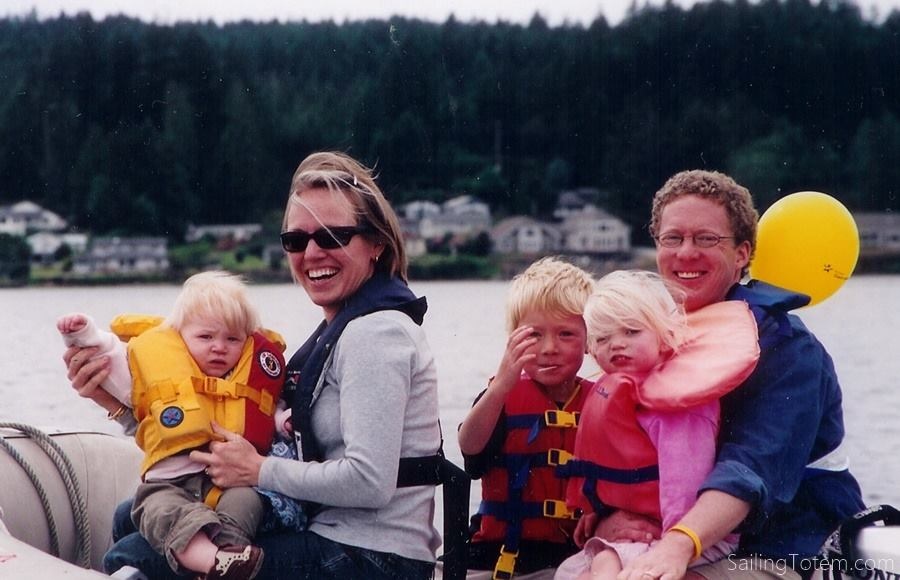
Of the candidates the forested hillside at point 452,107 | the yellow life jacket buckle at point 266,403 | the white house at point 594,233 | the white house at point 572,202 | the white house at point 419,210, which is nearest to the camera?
the yellow life jacket buckle at point 266,403

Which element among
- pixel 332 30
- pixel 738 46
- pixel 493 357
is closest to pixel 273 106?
pixel 332 30

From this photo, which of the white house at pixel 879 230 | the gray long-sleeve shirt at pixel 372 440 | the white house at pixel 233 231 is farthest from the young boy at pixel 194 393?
the white house at pixel 879 230

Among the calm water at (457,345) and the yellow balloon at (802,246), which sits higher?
the yellow balloon at (802,246)

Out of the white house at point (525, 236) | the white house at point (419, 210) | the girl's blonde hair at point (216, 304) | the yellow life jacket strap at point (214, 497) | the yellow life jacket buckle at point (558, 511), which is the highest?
the girl's blonde hair at point (216, 304)

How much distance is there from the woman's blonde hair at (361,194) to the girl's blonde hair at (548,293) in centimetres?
32

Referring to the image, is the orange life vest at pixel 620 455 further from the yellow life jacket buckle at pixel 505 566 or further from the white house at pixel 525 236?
the white house at pixel 525 236

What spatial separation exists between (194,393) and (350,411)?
0.46 meters

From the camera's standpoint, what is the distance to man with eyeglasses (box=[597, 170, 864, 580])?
2346 mm

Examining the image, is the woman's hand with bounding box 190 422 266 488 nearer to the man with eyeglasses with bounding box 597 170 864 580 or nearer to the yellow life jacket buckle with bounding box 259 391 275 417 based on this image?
the yellow life jacket buckle with bounding box 259 391 275 417

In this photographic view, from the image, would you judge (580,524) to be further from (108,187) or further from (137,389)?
(108,187)

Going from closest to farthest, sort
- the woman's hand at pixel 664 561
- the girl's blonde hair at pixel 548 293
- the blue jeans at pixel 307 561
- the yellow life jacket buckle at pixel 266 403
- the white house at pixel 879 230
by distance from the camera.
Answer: the woman's hand at pixel 664 561 < the blue jeans at pixel 307 561 < the yellow life jacket buckle at pixel 266 403 < the girl's blonde hair at pixel 548 293 < the white house at pixel 879 230

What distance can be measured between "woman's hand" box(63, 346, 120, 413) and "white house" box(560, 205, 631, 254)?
49.4ft

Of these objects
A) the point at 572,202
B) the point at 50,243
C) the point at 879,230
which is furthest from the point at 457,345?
the point at 879,230

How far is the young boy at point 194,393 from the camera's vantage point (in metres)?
2.46
